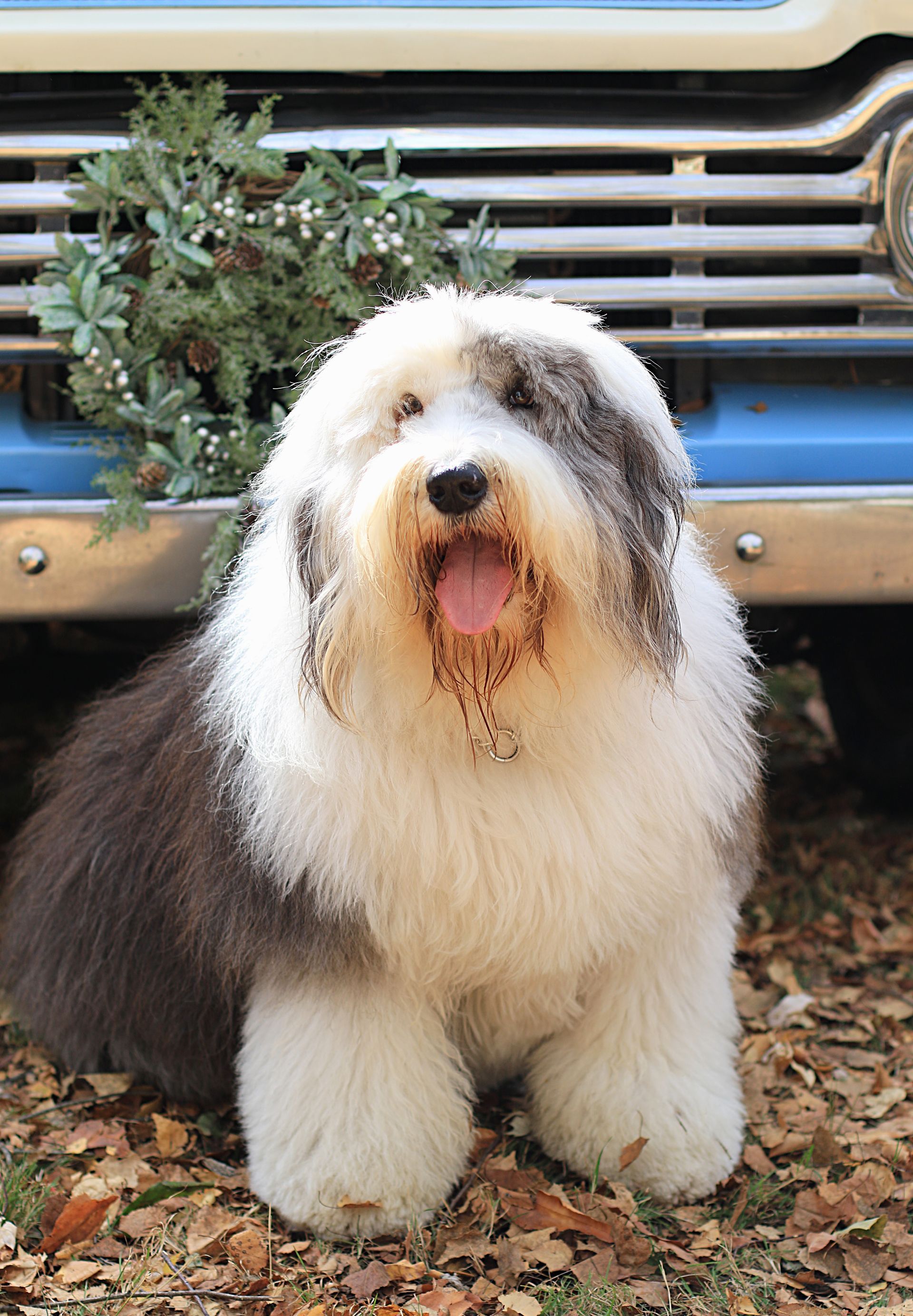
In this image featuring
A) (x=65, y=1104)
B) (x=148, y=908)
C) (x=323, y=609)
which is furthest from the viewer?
(x=65, y=1104)

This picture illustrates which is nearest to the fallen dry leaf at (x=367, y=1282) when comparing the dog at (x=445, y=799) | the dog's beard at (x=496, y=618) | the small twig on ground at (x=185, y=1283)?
the dog at (x=445, y=799)

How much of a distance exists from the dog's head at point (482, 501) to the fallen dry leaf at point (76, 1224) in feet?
3.25

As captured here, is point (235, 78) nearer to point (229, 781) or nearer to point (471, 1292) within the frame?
point (229, 781)

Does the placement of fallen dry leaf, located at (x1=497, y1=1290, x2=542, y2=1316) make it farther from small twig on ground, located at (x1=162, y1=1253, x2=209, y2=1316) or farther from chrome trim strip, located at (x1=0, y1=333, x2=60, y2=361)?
chrome trim strip, located at (x1=0, y1=333, x2=60, y2=361)

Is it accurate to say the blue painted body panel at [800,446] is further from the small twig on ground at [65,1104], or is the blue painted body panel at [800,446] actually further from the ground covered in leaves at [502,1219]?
the small twig on ground at [65,1104]

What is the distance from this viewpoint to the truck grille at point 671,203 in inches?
110

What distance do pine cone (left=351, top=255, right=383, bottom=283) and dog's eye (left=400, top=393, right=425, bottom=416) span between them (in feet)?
2.81

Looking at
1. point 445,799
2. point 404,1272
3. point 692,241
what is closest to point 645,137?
point 692,241

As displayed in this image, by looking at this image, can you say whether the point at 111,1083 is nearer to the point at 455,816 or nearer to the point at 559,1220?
the point at 559,1220

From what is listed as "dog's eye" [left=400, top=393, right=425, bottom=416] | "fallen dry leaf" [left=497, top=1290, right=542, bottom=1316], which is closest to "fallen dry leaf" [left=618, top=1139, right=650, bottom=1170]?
"fallen dry leaf" [left=497, top=1290, right=542, bottom=1316]

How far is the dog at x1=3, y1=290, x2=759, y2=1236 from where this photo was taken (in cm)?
198

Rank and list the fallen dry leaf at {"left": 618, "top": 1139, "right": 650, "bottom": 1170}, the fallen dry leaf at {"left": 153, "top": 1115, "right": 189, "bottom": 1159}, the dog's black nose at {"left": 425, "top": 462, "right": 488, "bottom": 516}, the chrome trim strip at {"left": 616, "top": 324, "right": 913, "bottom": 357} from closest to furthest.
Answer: the dog's black nose at {"left": 425, "top": 462, "right": 488, "bottom": 516}
the fallen dry leaf at {"left": 618, "top": 1139, "right": 650, "bottom": 1170}
the fallen dry leaf at {"left": 153, "top": 1115, "right": 189, "bottom": 1159}
the chrome trim strip at {"left": 616, "top": 324, "right": 913, "bottom": 357}

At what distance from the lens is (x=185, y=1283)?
213 cm

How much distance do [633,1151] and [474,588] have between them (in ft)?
3.65
